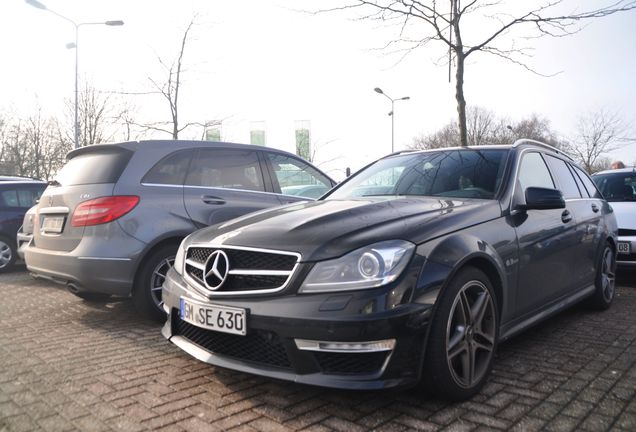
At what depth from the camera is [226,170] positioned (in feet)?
17.7

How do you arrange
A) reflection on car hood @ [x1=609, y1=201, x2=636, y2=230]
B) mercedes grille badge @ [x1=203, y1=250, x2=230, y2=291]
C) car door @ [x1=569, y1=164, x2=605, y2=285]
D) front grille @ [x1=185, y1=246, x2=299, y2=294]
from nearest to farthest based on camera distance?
front grille @ [x1=185, y1=246, x2=299, y2=294] → mercedes grille badge @ [x1=203, y1=250, x2=230, y2=291] → car door @ [x1=569, y1=164, x2=605, y2=285] → reflection on car hood @ [x1=609, y1=201, x2=636, y2=230]

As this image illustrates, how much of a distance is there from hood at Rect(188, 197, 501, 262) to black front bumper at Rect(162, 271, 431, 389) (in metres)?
0.28

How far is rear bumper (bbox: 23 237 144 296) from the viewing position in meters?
4.30

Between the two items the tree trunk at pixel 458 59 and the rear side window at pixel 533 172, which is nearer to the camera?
the rear side window at pixel 533 172

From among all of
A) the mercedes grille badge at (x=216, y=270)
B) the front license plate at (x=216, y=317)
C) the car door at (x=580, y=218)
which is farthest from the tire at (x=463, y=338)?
the car door at (x=580, y=218)

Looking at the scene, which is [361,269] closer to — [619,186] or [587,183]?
[587,183]

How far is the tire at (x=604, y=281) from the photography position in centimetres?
496

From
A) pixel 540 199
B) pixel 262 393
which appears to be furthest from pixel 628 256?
pixel 262 393

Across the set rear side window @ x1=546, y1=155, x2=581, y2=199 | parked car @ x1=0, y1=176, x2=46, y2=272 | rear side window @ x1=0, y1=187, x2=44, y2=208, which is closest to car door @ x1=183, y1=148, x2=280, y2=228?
rear side window @ x1=546, y1=155, x2=581, y2=199

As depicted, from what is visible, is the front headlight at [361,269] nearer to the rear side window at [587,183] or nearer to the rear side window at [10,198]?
the rear side window at [587,183]

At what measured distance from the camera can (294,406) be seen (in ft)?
9.10

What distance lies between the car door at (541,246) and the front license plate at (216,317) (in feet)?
6.31

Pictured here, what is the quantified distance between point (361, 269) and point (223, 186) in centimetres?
307

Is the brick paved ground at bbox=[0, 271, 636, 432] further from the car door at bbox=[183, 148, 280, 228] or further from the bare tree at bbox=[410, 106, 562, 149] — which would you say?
the bare tree at bbox=[410, 106, 562, 149]
